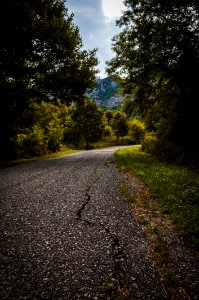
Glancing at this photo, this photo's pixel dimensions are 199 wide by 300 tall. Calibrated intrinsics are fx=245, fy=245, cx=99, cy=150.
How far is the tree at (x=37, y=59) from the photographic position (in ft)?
62.9

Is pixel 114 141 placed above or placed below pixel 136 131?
below

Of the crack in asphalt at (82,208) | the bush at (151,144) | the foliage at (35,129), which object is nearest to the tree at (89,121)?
the foliage at (35,129)

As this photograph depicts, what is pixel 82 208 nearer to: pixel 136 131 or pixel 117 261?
pixel 117 261

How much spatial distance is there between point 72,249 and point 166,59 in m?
19.1

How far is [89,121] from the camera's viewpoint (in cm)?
5784

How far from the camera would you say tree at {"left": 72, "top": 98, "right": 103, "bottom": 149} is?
57.7 meters

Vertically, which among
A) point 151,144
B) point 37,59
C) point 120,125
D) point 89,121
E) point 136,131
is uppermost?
point 37,59

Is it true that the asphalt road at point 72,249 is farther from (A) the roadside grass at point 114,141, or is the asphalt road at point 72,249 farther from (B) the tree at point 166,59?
(A) the roadside grass at point 114,141

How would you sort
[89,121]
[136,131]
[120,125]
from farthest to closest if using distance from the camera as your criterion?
[136,131] → [120,125] → [89,121]

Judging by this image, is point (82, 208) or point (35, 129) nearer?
point (82, 208)

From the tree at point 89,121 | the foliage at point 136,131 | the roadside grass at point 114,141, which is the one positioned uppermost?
the tree at point 89,121

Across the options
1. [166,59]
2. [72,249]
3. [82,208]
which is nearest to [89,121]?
[166,59]

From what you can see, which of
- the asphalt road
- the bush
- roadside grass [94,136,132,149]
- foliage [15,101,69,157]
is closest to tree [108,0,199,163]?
the bush

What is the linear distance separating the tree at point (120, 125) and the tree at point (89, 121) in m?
20.2
